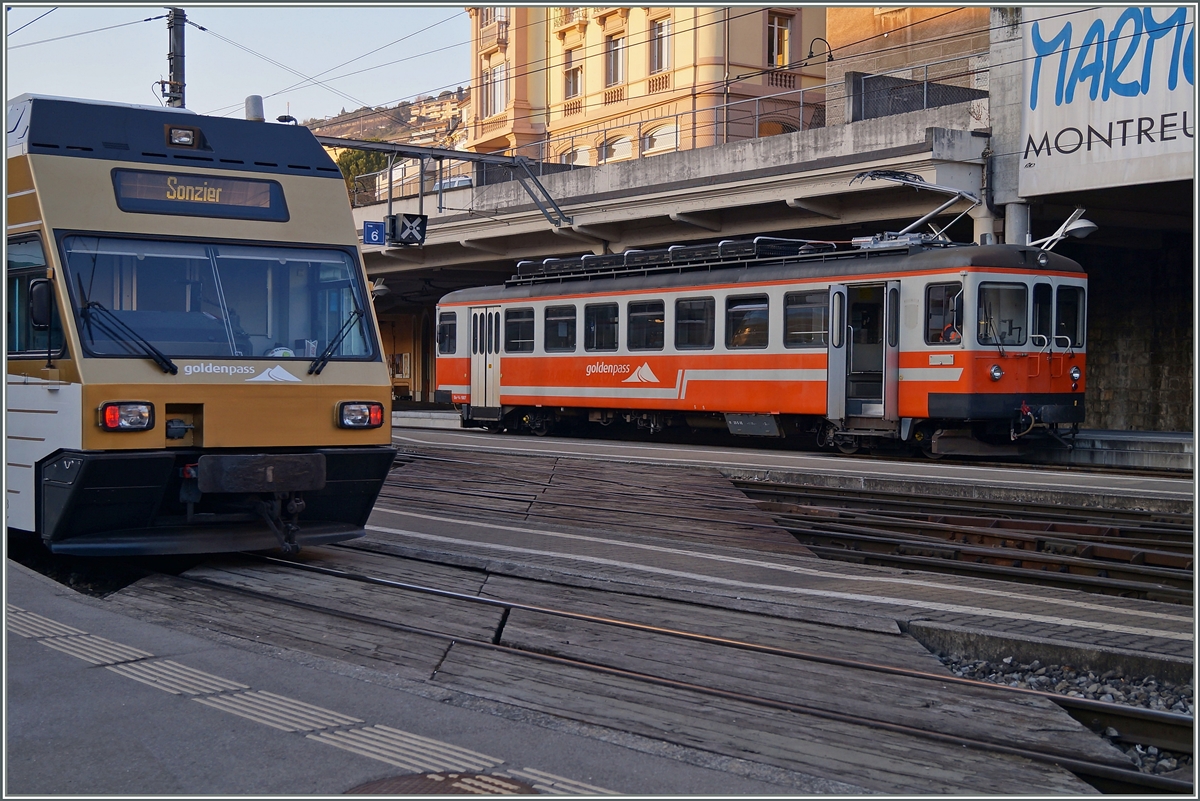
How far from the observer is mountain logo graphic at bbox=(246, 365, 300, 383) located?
8617mm

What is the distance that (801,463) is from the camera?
16.4m

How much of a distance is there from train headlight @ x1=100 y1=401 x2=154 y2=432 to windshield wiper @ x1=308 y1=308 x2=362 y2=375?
1233 millimetres

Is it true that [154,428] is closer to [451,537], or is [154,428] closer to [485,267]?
[451,537]

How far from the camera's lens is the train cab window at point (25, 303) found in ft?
27.3

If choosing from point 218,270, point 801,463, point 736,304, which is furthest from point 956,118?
point 218,270

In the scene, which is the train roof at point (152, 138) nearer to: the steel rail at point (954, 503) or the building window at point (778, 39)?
the steel rail at point (954, 503)

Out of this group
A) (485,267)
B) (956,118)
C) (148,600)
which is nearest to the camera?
(148,600)

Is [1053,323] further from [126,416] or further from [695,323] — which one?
[126,416]

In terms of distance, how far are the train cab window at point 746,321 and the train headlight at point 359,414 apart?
1192 centimetres

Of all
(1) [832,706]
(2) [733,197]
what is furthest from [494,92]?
(1) [832,706]

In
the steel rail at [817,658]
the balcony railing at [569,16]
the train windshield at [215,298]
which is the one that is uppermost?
the balcony railing at [569,16]

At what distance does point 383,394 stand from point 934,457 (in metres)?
12.3

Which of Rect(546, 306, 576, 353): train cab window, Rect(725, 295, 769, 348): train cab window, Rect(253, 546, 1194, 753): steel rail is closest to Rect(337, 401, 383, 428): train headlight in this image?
Rect(253, 546, 1194, 753): steel rail

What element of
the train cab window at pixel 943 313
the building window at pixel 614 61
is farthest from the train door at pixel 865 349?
the building window at pixel 614 61
